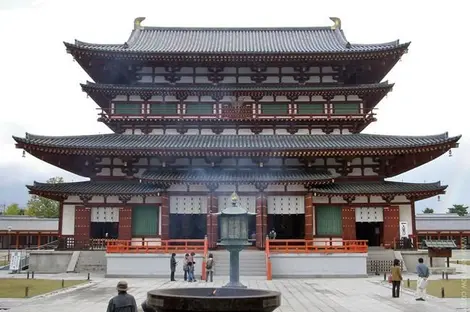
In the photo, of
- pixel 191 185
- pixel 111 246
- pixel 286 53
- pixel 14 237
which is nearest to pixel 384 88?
pixel 286 53

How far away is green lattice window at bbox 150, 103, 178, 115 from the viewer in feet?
126

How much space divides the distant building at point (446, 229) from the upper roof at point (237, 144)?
121ft

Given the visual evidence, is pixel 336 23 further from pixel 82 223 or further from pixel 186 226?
pixel 82 223

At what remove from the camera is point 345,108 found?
127ft

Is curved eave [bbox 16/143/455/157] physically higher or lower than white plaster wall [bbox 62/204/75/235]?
higher

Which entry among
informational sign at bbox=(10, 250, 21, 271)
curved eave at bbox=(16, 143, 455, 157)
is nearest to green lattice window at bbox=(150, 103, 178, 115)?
curved eave at bbox=(16, 143, 455, 157)

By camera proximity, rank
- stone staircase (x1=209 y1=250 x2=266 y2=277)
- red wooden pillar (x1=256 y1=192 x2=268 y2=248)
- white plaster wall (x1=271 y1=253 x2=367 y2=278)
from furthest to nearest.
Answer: red wooden pillar (x1=256 y1=192 x2=268 y2=248) → white plaster wall (x1=271 y1=253 x2=367 y2=278) → stone staircase (x1=209 y1=250 x2=266 y2=277)

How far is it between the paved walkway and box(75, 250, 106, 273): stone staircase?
561 cm

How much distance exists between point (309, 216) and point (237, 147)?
6.86 m

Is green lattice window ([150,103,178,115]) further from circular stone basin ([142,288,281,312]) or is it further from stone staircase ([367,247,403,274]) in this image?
circular stone basin ([142,288,281,312])

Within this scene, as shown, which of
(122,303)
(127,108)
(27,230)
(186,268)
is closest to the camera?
(122,303)

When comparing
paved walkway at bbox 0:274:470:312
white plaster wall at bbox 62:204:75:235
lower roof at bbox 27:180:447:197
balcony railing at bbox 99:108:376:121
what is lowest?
paved walkway at bbox 0:274:470:312

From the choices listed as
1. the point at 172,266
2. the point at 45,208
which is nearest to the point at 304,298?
the point at 172,266

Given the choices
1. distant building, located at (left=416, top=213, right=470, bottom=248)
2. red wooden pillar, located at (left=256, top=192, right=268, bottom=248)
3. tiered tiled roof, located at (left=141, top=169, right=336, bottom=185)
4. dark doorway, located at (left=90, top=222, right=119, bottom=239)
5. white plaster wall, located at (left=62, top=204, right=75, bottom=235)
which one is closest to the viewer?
tiered tiled roof, located at (left=141, top=169, right=336, bottom=185)
